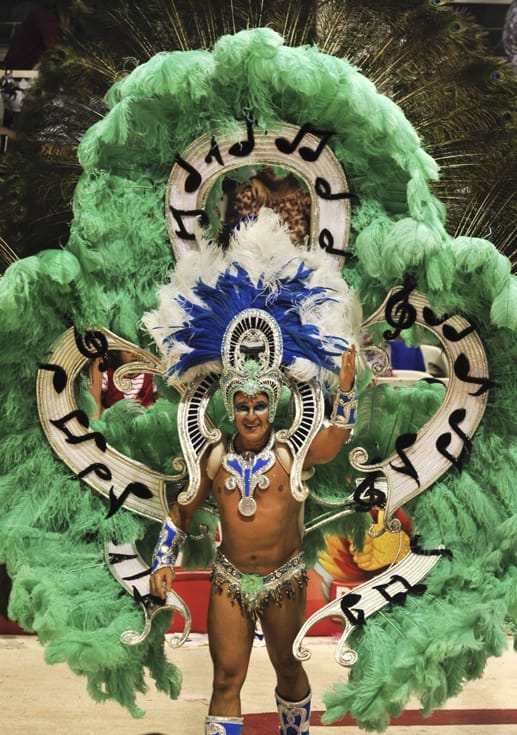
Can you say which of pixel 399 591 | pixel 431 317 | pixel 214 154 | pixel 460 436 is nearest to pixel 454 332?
pixel 431 317

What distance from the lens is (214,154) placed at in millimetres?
3955

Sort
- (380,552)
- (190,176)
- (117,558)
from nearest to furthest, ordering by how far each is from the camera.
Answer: (190,176) → (117,558) → (380,552)

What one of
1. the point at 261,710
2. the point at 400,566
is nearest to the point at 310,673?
the point at 261,710

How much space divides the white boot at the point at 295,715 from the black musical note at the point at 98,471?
36.5 inches

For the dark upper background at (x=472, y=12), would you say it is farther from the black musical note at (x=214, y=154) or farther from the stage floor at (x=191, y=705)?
the stage floor at (x=191, y=705)

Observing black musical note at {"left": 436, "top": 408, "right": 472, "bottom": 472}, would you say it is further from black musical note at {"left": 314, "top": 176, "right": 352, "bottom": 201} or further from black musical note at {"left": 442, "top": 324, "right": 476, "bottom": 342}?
black musical note at {"left": 314, "top": 176, "right": 352, "bottom": 201}

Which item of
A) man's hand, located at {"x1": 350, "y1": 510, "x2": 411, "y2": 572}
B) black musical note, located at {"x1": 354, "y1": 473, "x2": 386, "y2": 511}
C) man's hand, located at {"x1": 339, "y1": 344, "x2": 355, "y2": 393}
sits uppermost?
man's hand, located at {"x1": 339, "y1": 344, "x2": 355, "y2": 393}

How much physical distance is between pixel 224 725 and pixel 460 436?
1.18 meters

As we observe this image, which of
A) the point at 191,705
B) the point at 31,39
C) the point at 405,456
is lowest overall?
the point at 191,705

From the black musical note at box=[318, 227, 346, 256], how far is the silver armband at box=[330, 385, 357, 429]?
1.54 feet

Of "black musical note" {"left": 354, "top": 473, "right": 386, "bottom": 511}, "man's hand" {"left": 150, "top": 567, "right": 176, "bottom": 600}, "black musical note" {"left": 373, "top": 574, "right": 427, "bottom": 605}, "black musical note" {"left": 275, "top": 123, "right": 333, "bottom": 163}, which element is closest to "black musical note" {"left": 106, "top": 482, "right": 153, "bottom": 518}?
"man's hand" {"left": 150, "top": 567, "right": 176, "bottom": 600}

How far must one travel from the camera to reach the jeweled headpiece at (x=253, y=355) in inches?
150

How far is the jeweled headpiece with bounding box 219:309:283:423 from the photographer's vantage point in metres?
3.81

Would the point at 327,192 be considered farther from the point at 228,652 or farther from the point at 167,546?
the point at 228,652
